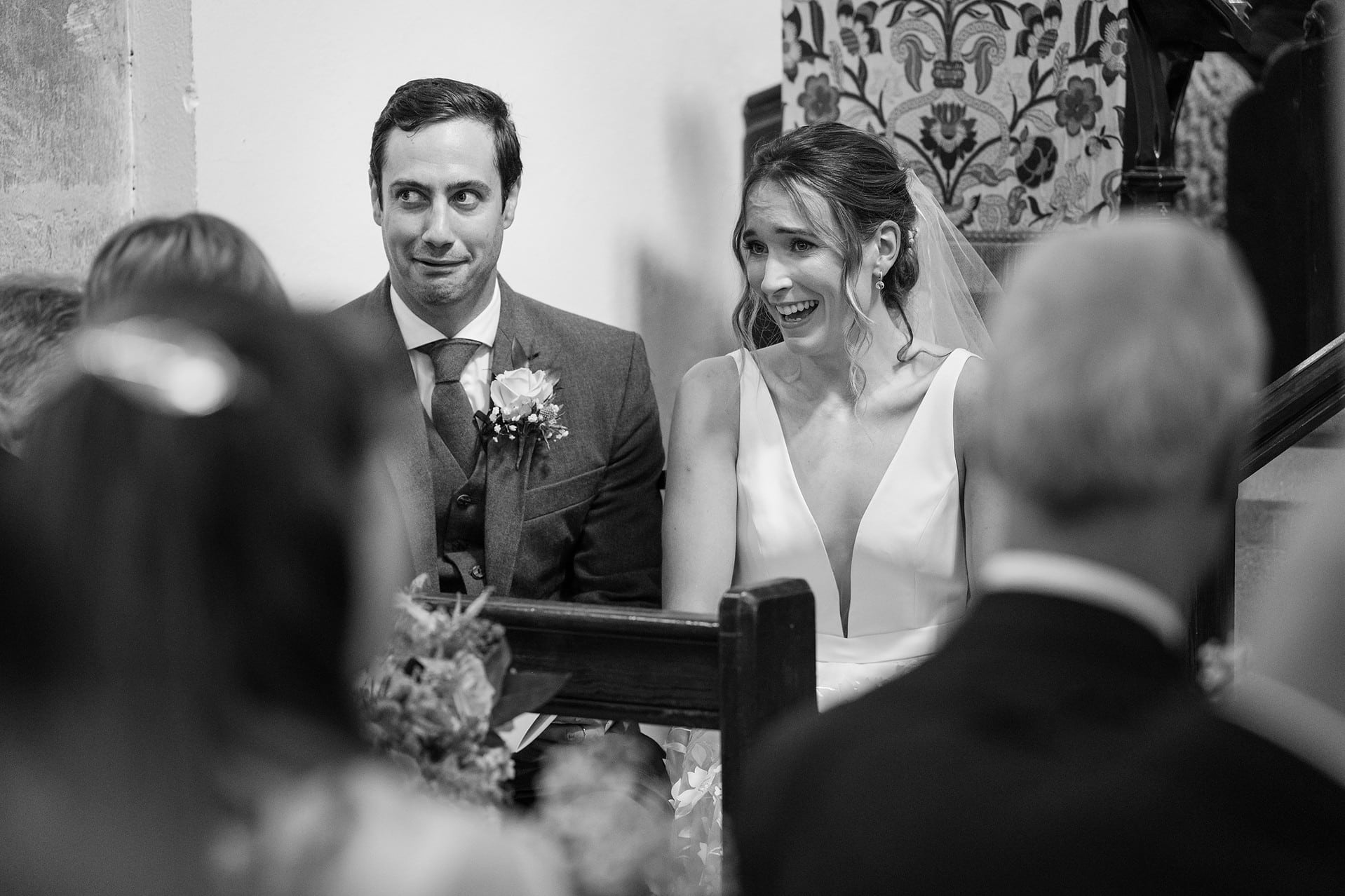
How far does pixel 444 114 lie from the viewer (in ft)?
10.9

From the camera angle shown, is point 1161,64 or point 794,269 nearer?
point 794,269

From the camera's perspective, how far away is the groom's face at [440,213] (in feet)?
10.8

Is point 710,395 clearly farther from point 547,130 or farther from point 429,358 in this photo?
point 547,130

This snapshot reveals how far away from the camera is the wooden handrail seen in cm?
319

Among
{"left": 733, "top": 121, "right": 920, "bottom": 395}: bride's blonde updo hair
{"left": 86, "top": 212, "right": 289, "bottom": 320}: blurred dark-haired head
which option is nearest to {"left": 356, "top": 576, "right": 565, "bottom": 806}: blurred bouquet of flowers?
{"left": 86, "top": 212, "right": 289, "bottom": 320}: blurred dark-haired head

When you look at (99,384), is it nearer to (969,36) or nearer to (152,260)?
(152,260)

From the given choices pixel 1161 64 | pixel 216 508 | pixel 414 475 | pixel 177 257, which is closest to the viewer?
pixel 216 508

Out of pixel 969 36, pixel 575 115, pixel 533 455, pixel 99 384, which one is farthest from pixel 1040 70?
pixel 99 384

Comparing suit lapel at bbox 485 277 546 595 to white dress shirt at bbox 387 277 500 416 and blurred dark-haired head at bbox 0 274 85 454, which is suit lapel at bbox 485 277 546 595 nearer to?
white dress shirt at bbox 387 277 500 416

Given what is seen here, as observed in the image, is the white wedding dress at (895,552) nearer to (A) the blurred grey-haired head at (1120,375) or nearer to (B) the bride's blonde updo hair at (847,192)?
(B) the bride's blonde updo hair at (847,192)

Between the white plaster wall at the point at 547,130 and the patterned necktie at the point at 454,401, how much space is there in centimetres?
36

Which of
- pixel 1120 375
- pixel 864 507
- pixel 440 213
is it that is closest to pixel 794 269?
pixel 864 507

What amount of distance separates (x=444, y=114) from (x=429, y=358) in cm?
52

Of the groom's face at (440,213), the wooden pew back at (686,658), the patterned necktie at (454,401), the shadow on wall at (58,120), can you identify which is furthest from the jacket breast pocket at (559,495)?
the wooden pew back at (686,658)
